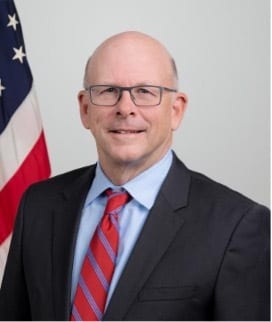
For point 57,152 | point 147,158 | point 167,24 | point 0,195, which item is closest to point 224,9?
point 167,24

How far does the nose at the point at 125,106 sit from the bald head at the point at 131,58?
0.05 m

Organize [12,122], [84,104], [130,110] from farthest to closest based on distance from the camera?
[12,122]
[84,104]
[130,110]

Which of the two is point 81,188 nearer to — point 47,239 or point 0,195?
point 47,239

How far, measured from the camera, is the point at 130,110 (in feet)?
5.64

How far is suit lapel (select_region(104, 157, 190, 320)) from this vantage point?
1625 millimetres

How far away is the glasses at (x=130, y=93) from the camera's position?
1.73m

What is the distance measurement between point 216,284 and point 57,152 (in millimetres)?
1978

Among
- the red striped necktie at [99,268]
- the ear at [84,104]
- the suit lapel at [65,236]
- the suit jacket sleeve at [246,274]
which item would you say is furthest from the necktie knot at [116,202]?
the suit jacket sleeve at [246,274]

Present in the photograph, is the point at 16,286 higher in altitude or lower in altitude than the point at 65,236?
lower

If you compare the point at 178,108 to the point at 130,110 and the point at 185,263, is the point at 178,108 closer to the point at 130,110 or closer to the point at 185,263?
the point at 130,110

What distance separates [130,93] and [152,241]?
1.40 feet

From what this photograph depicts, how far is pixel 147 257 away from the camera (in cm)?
166

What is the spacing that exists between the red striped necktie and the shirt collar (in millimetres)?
43

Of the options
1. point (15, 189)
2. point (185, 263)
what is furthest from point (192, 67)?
point (185, 263)
